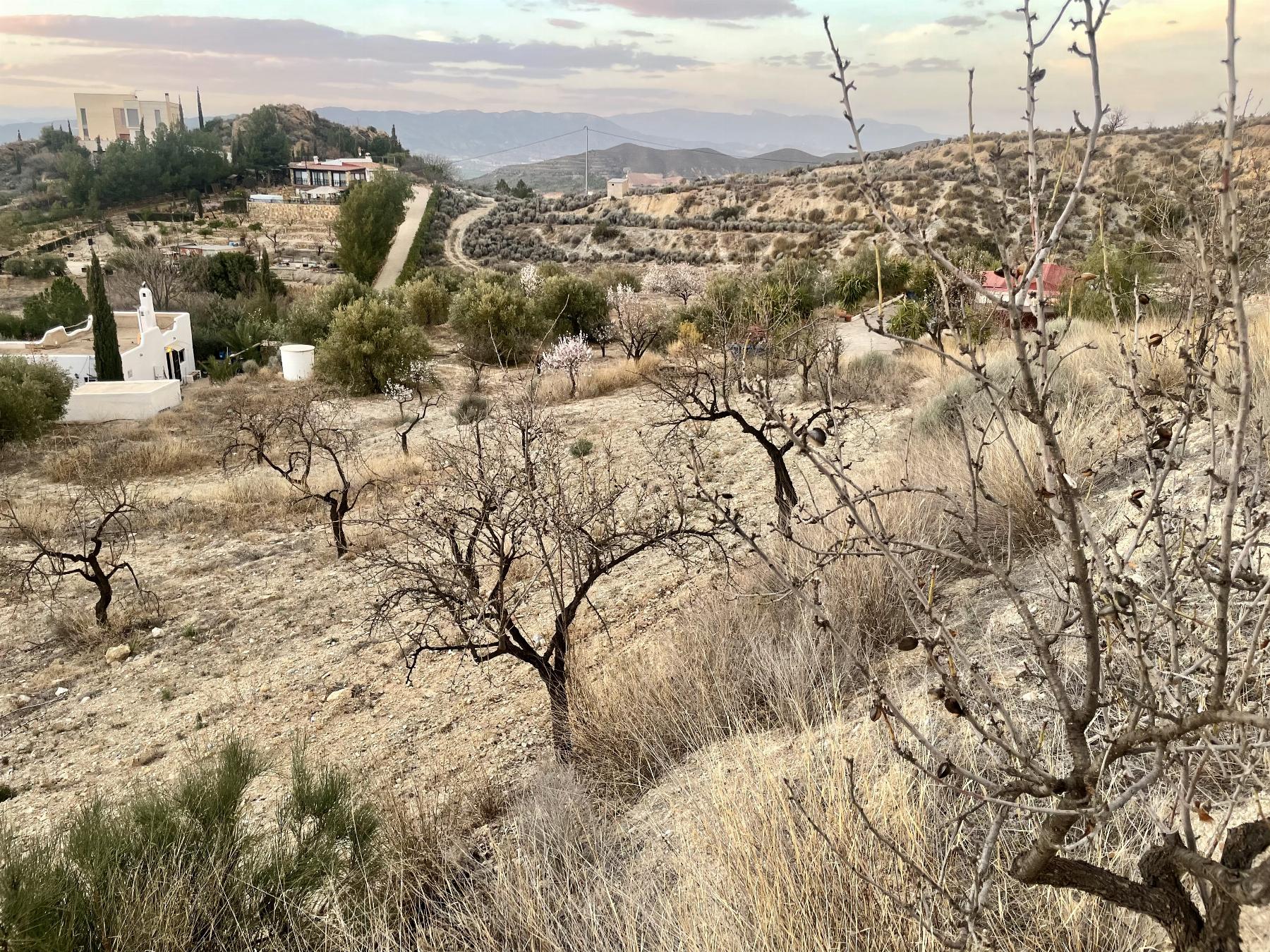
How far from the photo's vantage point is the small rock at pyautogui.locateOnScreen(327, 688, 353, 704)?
6473 mm

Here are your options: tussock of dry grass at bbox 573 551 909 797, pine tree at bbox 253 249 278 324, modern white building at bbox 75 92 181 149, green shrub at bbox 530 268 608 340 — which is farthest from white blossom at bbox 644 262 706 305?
modern white building at bbox 75 92 181 149

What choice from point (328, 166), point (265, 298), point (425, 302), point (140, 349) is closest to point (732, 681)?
point (140, 349)

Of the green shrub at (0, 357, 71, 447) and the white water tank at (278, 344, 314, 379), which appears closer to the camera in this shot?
the green shrub at (0, 357, 71, 447)

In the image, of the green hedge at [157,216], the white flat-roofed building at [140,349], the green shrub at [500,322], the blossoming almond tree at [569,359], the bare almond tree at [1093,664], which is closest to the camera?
the bare almond tree at [1093,664]

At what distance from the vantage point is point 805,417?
39.2 feet

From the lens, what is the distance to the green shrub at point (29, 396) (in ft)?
49.4

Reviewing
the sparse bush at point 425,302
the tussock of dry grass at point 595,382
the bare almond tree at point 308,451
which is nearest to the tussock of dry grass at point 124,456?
the bare almond tree at point 308,451

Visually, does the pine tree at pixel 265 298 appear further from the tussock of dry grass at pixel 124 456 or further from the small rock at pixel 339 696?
the small rock at pixel 339 696

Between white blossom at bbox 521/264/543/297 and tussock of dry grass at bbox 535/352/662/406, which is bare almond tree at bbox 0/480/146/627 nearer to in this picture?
tussock of dry grass at bbox 535/352/662/406

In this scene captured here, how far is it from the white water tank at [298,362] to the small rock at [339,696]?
16.0m

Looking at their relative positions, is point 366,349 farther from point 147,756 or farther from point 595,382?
point 147,756

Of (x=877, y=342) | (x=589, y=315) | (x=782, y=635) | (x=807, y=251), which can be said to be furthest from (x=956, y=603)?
(x=807, y=251)

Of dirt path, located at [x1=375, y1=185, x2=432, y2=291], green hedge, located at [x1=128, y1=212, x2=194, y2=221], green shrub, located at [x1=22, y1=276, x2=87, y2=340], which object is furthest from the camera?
green hedge, located at [x1=128, y1=212, x2=194, y2=221]

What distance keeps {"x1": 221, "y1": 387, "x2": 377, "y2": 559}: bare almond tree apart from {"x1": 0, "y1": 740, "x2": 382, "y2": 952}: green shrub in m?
5.80
